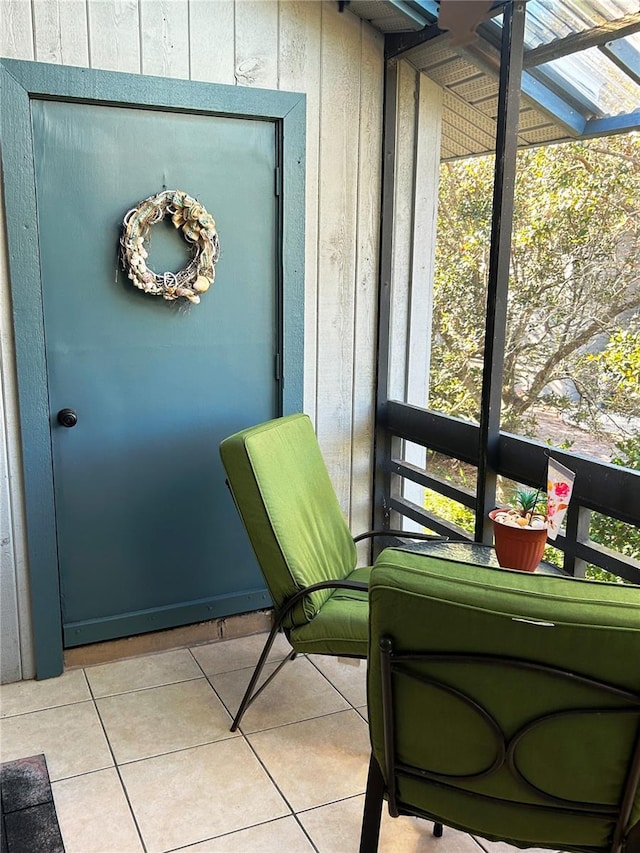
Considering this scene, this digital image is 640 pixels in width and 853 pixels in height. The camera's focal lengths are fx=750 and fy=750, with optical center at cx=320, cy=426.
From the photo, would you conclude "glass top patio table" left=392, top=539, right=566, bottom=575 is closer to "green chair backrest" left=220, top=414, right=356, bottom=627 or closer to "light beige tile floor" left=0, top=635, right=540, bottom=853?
"green chair backrest" left=220, top=414, right=356, bottom=627

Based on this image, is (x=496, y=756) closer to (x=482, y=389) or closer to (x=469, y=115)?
(x=482, y=389)

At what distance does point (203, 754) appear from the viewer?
234 centimetres

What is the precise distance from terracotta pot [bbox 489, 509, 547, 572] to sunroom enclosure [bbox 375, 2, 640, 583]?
385 millimetres

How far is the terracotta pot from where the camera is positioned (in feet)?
6.43

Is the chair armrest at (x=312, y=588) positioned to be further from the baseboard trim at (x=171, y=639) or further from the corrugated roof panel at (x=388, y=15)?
the corrugated roof panel at (x=388, y=15)

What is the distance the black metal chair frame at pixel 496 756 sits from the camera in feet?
4.06

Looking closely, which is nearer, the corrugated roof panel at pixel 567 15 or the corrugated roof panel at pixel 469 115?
the corrugated roof panel at pixel 567 15

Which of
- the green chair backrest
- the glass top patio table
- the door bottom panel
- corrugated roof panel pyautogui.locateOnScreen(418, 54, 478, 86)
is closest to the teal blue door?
the door bottom panel

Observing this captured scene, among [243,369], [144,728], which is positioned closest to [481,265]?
[243,369]

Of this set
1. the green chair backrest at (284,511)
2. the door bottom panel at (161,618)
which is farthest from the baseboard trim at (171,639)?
the green chair backrest at (284,511)

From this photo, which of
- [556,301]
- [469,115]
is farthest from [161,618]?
[556,301]

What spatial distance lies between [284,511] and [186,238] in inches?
43.4

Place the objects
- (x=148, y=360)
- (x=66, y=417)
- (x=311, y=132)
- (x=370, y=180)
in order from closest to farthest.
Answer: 1. (x=66, y=417)
2. (x=148, y=360)
3. (x=311, y=132)
4. (x=370, y=180)

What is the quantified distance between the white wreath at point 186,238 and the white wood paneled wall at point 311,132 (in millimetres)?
416
